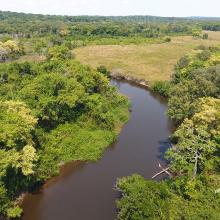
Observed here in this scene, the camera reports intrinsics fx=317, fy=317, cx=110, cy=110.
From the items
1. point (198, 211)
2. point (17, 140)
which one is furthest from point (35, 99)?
point (198, 211)

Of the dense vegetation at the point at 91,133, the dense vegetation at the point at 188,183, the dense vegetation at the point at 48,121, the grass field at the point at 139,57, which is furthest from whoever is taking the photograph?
the grass field at the point at 139,57

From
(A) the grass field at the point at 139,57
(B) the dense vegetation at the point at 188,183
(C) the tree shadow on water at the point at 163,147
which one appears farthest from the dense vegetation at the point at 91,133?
(A) the grass field at the point at 139,57

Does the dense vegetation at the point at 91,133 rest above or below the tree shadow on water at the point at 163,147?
above

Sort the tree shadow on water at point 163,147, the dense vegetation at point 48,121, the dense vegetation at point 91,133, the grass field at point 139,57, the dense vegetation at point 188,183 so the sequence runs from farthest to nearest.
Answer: the grass field at point 139,57
the tree shadow on water at point 163,147
the dense vegetation at point 48,121
the dense vegetation at point 91,133
the dense vegetation at point 188,183

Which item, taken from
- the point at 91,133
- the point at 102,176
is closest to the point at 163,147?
the point at 91,133

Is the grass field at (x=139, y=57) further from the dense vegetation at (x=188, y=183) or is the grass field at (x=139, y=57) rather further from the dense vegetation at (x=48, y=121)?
the dense vegetation at (x=188, y=183)

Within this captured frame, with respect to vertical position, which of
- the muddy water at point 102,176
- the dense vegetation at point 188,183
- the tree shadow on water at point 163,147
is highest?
the dense vegetation at point 188,183

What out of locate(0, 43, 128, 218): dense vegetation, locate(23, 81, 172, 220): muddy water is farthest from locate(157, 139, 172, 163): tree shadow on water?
locate(0, 43, 128, 218): dense vegetation
